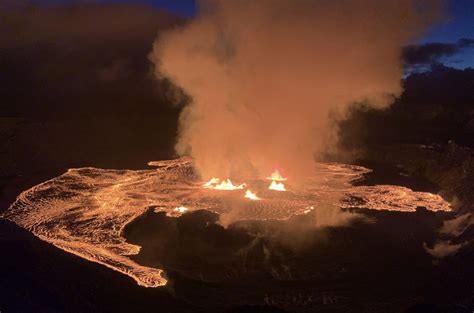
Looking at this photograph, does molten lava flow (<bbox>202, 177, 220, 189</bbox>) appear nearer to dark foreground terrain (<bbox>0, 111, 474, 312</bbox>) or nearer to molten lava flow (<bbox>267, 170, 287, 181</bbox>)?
molten lava flow (<bbox>267, 170, 287, 181</bbox>)

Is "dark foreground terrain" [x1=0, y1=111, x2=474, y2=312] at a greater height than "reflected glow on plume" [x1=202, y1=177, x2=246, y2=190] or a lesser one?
lesser

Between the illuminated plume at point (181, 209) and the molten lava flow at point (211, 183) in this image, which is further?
the molten lava flow at point (211, 183)

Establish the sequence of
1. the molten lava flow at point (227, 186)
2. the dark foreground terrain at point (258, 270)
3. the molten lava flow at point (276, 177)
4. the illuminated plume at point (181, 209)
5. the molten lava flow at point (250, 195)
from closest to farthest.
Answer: the dark foreground terrain at point (258, 270)
the illuminated plume at point (181, 209)
the molten lava flow at point (250, 195)
the molten lava flow at point (227, 186)
the molten lava flow at point (276, 177)

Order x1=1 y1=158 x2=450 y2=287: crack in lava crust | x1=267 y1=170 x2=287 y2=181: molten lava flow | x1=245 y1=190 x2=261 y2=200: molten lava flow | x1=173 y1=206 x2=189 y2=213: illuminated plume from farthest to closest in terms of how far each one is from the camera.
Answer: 1. x1=267 y1=170 x2=287 y2=181: molten lava flow
2. x1=245 y1=190 x2=261 y2=200: molten lava flow
3. x1=173 y1=206 x2=189 y2=213: illuminated plume
4. x1=1 y1=158 x2=450 y2=287: crack in lava crust

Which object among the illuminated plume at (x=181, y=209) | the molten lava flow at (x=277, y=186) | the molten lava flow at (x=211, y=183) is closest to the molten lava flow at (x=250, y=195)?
the molten lava flow at (x=277, y=186)

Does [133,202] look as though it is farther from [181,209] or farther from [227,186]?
[227,186]

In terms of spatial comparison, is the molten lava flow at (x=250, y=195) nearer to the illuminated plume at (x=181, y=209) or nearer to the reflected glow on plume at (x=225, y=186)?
the reflected glow on plume at (x=225, y=186)

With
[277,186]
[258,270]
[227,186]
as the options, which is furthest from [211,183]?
[258,270]

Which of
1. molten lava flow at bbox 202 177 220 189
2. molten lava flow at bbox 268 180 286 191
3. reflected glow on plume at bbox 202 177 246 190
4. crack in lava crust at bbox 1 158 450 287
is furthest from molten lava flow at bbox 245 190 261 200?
molten lava flow at bbox 202 177 220 189

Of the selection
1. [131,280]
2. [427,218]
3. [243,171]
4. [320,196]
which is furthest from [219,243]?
[243,171]
